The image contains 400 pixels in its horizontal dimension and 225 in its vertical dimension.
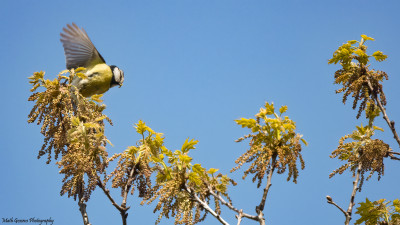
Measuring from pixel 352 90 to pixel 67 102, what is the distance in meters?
3.42

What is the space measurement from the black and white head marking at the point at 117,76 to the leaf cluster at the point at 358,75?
3.59m

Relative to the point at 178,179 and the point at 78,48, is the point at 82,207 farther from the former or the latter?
the point at 78,48

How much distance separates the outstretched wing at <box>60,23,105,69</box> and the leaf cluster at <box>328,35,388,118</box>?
3.79 m

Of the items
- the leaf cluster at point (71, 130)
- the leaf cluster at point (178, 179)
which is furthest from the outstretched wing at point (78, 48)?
the leaf cluster at point (178, 179)

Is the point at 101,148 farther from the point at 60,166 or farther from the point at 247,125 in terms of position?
the point at 247,125

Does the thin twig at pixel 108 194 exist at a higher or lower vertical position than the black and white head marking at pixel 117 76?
lower

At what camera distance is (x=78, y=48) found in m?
6.95

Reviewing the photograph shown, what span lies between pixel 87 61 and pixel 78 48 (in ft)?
0.92

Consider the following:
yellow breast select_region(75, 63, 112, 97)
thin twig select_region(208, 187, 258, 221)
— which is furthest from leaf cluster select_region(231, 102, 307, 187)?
yellow breast select_region(75, 63, 112, 97)

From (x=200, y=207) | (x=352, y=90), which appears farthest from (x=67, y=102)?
(x=352, y=90)

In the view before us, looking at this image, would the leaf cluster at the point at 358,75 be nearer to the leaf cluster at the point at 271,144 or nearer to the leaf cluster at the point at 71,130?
the leaf cluster at the point at 271,144

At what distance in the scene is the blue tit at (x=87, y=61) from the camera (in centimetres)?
676

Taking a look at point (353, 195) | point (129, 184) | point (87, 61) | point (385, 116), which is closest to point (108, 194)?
point (129, 184)

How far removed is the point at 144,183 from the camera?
393 cm
